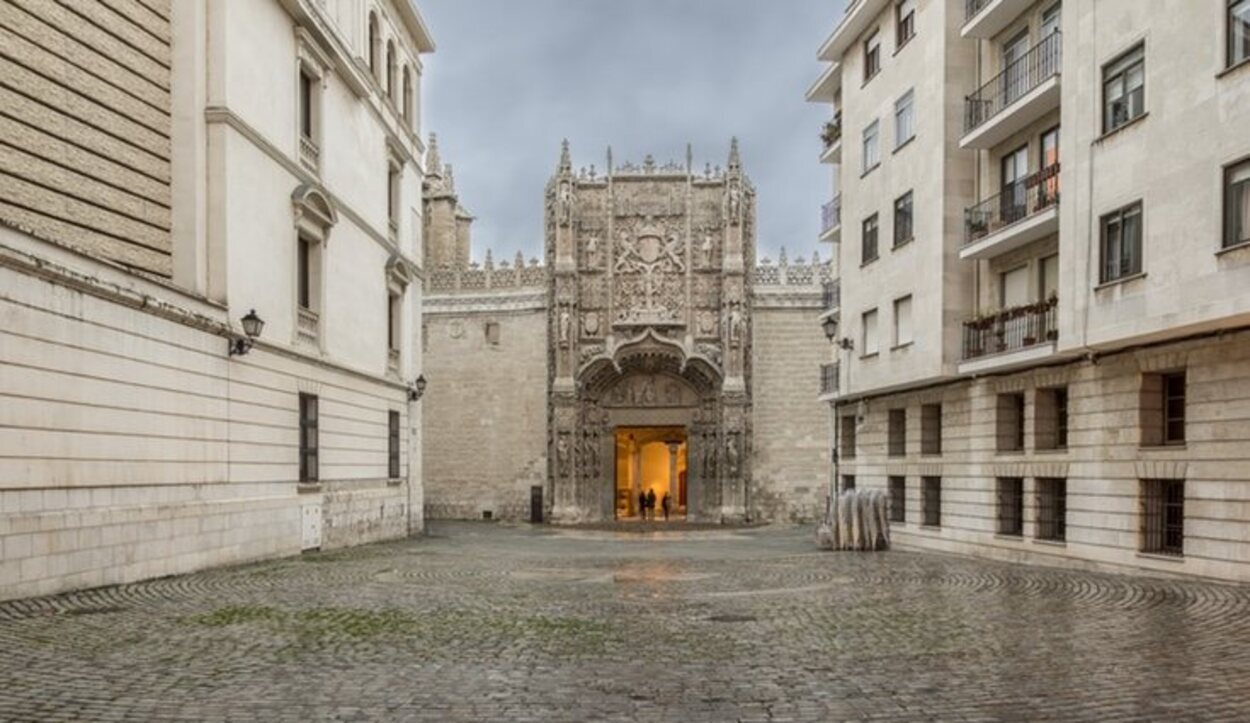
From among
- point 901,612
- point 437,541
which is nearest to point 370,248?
point 437,541

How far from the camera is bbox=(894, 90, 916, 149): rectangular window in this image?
81.8 feet

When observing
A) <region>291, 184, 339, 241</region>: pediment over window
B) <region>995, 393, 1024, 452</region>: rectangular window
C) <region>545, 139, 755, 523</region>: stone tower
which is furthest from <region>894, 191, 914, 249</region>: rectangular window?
<region>545, 139, 755, 523</region>: stone tower

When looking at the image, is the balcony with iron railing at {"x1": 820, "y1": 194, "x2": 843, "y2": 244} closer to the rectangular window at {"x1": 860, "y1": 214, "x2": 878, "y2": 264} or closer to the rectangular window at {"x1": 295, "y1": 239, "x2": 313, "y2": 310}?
the rectangular window at {"x1": 860, "y1": 214, "x2": 878, "y2": 264}

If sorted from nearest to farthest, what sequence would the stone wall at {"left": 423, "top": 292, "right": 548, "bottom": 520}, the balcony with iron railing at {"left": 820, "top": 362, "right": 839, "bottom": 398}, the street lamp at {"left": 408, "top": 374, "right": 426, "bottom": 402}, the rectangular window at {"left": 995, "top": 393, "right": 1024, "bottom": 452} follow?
the rectangular window at {"left": 995, "top": 393, "right": 1024, "bottom": 452} → the balcony with iron railing at {"left": 820, "top": 362, "right": 839, "bottom": 398} → the street lamp at {"left": 408, "top": 374, "right": 426, "bottom": 402} → the stone wall at {"left": 423, "top": 292, "right": 548, "bottom": 520}

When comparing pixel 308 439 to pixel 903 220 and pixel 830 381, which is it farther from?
pixel 830 381

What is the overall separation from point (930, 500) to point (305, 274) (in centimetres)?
1459

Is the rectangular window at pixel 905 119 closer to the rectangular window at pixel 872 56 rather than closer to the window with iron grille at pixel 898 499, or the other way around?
the rectangular window at pixel 872 56

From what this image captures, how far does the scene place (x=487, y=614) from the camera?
12445 mm

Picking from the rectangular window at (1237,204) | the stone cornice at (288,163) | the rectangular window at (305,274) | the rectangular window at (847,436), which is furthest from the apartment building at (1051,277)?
the rectangular window at (305,274)

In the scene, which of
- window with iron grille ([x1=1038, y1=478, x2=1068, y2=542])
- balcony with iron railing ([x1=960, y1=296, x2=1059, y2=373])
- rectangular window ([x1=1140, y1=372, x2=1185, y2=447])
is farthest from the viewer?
window with iron grille ([x1=1038, y1=478, x2=1068, y2=542])

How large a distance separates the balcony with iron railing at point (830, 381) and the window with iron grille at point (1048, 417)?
9020mm

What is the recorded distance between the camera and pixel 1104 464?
59.9ft

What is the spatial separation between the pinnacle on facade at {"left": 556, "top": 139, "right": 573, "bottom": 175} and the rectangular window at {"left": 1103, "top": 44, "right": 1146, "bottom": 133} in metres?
26.5

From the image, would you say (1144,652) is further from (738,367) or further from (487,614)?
(738,367)
